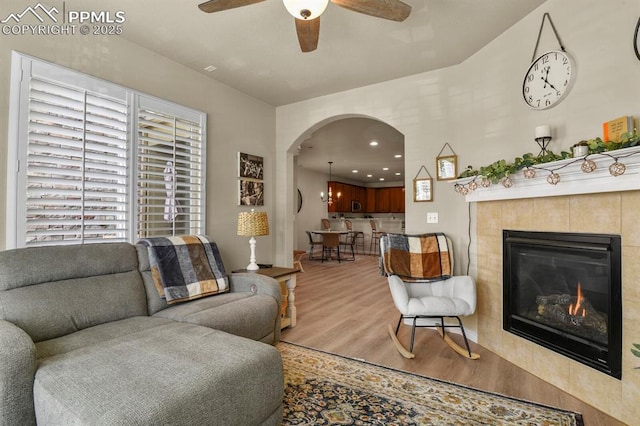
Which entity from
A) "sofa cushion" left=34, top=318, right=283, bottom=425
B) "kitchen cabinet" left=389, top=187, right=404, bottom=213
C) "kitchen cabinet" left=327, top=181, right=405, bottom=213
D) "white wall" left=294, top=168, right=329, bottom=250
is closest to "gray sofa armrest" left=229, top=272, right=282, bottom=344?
"sofa cushion" left=34, top=318, right=283, bottom=425

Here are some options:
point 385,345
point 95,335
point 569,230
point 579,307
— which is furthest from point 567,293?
point 95,335

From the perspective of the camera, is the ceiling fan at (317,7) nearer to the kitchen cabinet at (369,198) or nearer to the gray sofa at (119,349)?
the gray sofa at (119,349)

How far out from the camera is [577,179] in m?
2.02

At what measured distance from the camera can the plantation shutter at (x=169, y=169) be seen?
2881 millimetres

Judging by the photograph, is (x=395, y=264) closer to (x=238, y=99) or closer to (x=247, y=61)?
(x=247, y=61)

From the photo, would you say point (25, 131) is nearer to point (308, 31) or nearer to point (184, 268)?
point (184, 268)

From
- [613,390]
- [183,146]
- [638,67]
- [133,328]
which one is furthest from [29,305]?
[638,67]

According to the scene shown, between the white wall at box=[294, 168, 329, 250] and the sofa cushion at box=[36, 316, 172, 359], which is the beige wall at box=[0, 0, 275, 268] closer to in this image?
the sofa cushion at box=[36, 316, 172, 359]

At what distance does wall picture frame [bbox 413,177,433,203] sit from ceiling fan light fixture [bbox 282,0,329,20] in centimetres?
216

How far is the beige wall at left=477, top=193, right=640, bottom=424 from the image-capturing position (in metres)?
1.81

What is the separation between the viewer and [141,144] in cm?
286

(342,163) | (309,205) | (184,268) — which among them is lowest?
(184,268)

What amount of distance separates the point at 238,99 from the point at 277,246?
196 cm

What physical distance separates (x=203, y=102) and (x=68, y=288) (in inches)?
87.7
